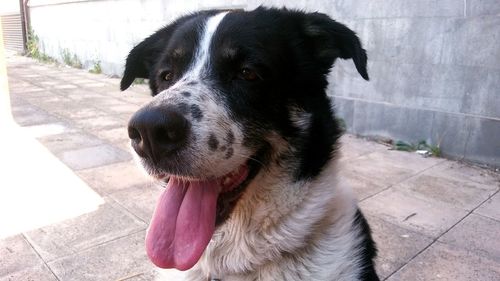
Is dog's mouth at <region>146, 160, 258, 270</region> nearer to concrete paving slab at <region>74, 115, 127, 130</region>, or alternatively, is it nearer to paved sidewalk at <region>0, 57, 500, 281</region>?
paved sidewalk at <region>0, 57, 500, 281</region>

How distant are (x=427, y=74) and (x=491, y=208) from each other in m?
1.84

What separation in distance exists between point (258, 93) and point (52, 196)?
8.90 feet

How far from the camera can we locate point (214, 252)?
1870 millimetres

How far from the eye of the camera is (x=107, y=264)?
2789 mm

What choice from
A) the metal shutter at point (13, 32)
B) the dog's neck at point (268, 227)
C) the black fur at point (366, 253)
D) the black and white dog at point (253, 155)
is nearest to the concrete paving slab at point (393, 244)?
the black fur at point (366, 253)

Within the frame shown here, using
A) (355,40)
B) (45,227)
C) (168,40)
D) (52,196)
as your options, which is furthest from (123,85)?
(52,196)

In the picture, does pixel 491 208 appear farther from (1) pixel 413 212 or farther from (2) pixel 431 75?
(2) pixel 431 75

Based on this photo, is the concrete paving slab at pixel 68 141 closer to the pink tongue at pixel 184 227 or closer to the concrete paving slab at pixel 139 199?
the concrete paving slab at pixel 139 199

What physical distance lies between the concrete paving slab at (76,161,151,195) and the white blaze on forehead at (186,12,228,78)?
2200mm

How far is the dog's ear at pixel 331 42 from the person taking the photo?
6.39ft

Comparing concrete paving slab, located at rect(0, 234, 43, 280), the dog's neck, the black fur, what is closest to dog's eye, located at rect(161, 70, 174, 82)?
the dog's neck

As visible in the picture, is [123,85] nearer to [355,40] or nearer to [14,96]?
[355,40]

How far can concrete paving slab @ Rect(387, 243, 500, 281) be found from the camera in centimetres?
270

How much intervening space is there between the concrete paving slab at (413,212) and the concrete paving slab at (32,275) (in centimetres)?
238
